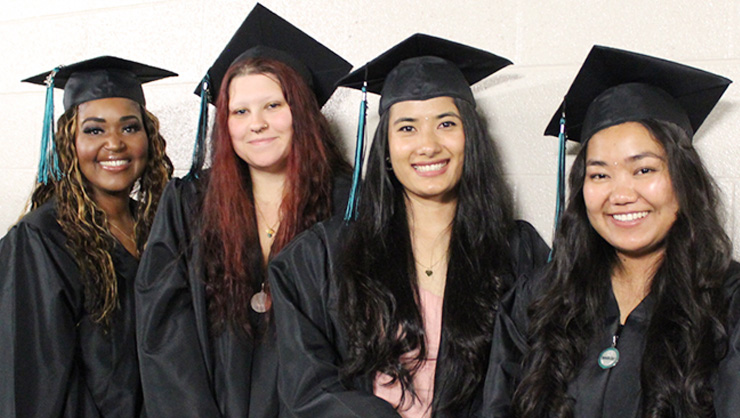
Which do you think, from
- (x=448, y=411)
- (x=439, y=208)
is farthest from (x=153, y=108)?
(x=448, y=411)

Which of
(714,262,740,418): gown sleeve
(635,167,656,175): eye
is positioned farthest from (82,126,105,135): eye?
(714,262,740,418): gown sleeve

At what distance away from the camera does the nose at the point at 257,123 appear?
7.10ft

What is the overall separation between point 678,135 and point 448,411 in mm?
852

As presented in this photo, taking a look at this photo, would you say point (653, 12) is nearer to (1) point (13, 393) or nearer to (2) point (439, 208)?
(2) point (439, 208)

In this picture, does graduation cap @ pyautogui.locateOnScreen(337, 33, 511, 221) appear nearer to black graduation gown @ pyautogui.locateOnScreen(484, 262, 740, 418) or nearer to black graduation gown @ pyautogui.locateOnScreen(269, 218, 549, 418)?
black graduation gown @ pyautogui.locateOnScreen(269, 218, 549, 418)

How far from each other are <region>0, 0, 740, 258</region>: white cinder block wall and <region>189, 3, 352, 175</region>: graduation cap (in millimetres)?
262

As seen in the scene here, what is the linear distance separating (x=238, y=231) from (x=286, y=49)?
573 millimetres

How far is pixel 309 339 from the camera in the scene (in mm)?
1964

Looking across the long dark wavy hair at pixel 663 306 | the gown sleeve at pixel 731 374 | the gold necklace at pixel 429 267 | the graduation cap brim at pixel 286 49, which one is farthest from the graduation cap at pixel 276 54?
the gown sleeve at pixel 731 374

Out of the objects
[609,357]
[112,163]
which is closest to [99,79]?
[112,163]

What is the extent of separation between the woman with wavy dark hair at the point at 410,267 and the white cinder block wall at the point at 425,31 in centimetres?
28

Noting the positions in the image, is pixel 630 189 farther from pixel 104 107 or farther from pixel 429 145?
pixel 104 107

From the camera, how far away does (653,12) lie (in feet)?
7.07

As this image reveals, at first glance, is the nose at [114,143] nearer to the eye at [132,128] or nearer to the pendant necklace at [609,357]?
the eye at [132,128]
